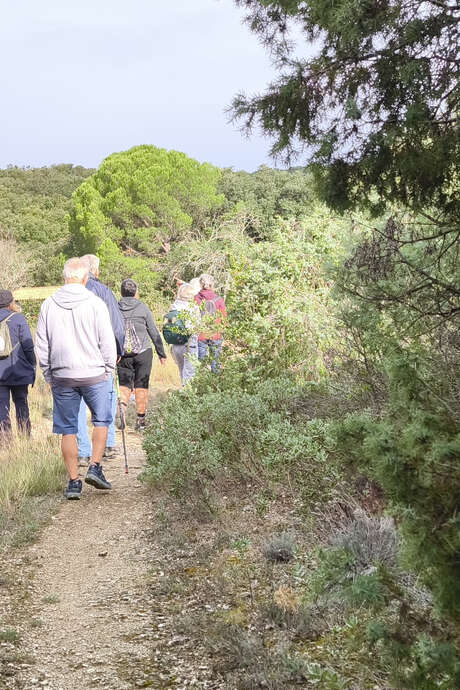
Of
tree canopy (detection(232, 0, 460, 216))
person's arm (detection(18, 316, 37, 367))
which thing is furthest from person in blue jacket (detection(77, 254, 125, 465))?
tree canopy (detection(232, 0, 460, 216))

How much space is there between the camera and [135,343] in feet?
28.8

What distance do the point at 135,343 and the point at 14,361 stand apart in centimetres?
150

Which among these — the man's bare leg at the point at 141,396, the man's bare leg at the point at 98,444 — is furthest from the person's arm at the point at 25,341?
the man's bare leg at the point at 98,444

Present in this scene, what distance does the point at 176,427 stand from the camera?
6.78 metres

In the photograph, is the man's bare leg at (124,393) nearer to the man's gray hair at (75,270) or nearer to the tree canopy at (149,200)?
the man's gray hair at (75,270)

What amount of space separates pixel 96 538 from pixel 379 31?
3867mm

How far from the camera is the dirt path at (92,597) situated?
354 cm

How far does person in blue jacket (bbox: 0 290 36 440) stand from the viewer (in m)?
7.76

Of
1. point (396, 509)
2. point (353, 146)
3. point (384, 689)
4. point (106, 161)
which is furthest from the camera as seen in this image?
point (106, 161)

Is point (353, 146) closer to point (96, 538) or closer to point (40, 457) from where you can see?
point (96, 538)

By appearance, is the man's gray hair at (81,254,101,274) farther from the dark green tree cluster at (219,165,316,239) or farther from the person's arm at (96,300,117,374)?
the dark green tree cluster at (219,165,316,239)

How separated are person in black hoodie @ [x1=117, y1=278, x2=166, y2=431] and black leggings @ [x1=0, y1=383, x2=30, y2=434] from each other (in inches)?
50.8

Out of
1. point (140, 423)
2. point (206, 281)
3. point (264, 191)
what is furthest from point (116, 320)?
point (264, 191)

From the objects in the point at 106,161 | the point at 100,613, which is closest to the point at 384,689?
the point at 100,613
